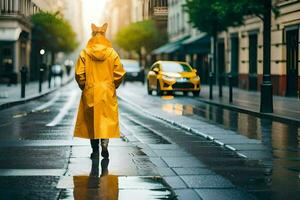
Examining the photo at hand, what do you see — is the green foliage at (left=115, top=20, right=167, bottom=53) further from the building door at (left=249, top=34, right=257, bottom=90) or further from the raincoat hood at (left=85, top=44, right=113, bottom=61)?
the raincoat hood at (left=85, top=44, right=113, bottom=61)

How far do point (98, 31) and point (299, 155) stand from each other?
11.0 feet

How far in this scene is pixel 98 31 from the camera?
8734 mm

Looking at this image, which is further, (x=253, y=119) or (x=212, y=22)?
(x=212, y=22)

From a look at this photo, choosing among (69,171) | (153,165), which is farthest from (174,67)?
(69,171)

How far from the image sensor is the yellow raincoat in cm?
848

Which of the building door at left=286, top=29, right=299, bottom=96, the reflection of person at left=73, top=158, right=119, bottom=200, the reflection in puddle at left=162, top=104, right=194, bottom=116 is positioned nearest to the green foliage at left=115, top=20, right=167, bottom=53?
the building door at left=286, top=29, right=299, bottom=96

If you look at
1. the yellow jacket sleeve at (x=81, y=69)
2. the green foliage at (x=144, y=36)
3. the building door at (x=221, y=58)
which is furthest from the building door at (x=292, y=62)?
the green foliage at (x=144, y=36)

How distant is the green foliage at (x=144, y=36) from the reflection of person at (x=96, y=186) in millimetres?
62892

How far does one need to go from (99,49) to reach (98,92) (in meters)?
0.57

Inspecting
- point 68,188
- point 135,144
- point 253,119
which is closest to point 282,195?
point 68,188

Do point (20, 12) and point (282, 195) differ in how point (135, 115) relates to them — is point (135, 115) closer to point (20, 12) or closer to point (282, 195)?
point (282, 195)

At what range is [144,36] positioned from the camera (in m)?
72.4

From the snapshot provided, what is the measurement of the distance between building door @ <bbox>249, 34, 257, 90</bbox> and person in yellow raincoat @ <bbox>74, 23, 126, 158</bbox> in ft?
81.4

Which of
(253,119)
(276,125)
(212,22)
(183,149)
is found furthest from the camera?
(212,22)
